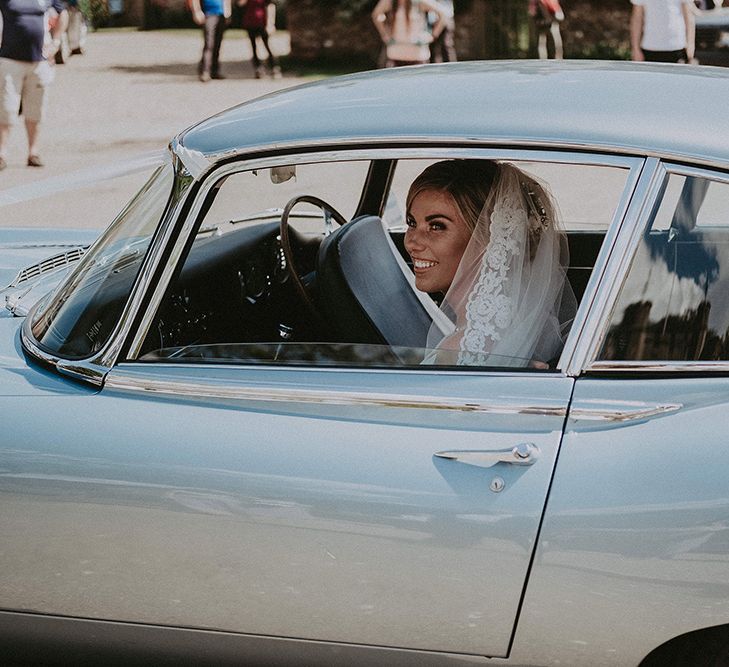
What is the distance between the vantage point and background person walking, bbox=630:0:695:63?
9.41m

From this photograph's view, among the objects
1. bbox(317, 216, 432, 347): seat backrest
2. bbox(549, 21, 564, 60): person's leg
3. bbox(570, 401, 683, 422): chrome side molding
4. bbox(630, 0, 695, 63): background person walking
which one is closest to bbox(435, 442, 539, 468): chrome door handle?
bbox(570, 401, 683, 422): chrome side molding

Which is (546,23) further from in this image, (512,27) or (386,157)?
(386,157)

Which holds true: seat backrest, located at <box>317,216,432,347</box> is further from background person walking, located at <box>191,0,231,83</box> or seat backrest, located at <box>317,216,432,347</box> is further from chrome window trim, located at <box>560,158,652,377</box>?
background person walking, located at <box>191,0,231,83</box>

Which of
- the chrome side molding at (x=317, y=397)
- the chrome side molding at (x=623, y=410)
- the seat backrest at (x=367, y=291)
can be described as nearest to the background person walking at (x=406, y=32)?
the seat backrest at (x=367, y=291)

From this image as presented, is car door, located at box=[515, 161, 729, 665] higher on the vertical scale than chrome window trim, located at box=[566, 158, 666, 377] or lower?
lower

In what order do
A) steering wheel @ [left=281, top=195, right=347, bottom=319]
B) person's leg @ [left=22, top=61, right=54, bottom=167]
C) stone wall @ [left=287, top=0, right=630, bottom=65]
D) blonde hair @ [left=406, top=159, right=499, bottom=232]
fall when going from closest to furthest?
blonde hair @ [left=406, top=159, right=499, bottom=232] < steering wheel @ [left=281, top=195, right=347, bottom=319] < person's leg @ [left=22, top=61, right=54, bottom=167] < stone wall @ [left=287, top=0, right=630, bottom=65]

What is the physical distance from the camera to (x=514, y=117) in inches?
99.6

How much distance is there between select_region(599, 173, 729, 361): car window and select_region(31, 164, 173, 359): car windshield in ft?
3.80

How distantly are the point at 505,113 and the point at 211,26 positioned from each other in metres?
14.5

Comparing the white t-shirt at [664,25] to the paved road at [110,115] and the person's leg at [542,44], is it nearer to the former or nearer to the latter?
the paved road at [110,115]

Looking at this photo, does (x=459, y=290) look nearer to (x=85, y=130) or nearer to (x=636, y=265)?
(x=636, y=265)

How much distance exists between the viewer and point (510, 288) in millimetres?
2842

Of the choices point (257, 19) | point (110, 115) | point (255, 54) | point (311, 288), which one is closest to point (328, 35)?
point (255, 54)

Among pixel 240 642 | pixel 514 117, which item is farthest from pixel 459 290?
pixel 240 642
